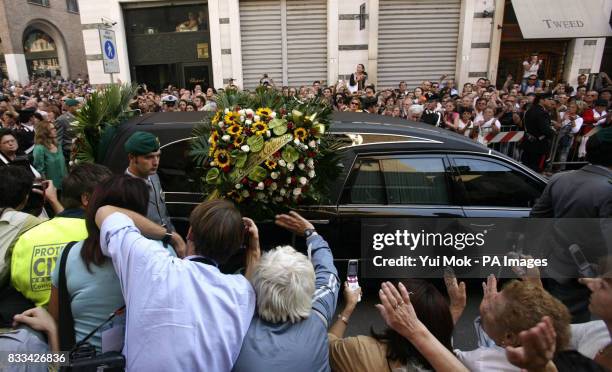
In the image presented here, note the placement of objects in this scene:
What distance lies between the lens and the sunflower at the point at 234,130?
8.67ft

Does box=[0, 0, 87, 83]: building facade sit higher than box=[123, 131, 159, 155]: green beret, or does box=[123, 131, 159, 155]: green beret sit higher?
box=[0, 0, 87, 83]: building facade

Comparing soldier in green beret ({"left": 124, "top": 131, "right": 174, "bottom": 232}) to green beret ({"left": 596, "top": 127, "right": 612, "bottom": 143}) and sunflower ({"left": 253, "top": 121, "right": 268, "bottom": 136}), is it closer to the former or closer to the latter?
sunflower ({"left": 253, "top": 121, "right": 268, "bottom": 136})

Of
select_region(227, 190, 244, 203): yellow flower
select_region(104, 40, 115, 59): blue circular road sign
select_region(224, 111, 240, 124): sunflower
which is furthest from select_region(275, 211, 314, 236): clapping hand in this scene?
select_region(104, 40, 115, 59): blue circular road sign

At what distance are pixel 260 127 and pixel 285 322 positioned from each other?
4.94ft

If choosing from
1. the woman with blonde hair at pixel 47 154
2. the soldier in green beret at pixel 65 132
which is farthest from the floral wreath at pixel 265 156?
the soldier in green beret at pixel 65 132

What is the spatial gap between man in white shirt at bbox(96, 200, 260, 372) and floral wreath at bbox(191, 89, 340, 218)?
1137mm

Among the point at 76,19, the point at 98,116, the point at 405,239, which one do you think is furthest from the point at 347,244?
the point at 76,19

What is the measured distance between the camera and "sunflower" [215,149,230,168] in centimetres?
265

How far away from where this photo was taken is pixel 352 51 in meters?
12.8

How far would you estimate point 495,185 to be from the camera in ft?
11.7

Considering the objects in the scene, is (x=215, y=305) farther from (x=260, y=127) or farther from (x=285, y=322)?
(x=260, y=127)

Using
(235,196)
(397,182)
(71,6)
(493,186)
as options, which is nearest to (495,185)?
(493,186)

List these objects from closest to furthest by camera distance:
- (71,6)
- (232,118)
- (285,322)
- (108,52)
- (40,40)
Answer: (285,322) < (232,118) < (108,52) < (40,40) < (71,6)

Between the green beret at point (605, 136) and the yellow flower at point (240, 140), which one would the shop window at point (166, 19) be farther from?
the green beret at point (605, 136)
